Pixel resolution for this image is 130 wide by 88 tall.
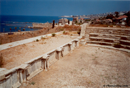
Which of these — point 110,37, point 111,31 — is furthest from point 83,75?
point 111,31

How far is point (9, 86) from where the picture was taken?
11.3 ft

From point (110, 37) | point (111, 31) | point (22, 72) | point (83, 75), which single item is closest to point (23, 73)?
point (22, 72)

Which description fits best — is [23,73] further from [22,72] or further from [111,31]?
[111,31]

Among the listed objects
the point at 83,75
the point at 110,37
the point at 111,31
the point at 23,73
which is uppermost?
the point at 111,31

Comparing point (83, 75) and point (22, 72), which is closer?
point (22, 72)

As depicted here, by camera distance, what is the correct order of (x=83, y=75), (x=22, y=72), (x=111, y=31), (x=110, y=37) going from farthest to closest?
(x=111, y=31) < (x=110, y=37) < (x=83, y=75) < (x=22, y=72)

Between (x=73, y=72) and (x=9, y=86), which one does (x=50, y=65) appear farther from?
(x=9, y=86)

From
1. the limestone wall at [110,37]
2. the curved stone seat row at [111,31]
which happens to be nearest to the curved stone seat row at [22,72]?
A: the limestone wall at [110,37]

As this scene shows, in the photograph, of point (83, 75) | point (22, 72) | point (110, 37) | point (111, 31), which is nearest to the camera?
point (22, 72)

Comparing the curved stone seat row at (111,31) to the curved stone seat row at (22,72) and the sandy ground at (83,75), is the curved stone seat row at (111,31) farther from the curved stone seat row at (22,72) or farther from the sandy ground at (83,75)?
the curved stone seat row at (22,72)

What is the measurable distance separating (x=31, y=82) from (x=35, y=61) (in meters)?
0.95

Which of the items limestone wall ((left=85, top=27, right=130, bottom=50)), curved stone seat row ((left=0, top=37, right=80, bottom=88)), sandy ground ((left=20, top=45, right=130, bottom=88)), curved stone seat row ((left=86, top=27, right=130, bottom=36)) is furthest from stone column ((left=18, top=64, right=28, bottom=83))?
curved stone seat row ((left=86, top=27, right=130, bottom=36))

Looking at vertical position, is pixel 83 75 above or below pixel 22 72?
below

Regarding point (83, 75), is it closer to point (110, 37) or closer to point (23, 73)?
point (23, 73)
